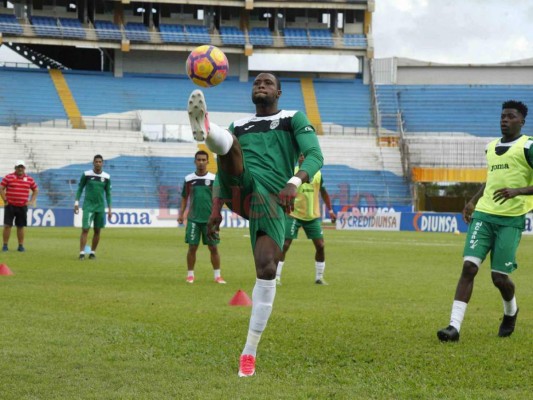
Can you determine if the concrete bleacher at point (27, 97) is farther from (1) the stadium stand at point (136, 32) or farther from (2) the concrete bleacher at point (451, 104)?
(2) the concrete bleacher at point (451, 104)

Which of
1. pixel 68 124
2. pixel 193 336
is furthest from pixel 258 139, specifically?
pixel 68 124

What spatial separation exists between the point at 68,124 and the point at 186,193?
36155 mm

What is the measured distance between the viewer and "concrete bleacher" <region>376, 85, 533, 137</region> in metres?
51.8

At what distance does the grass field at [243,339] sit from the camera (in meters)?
5.73

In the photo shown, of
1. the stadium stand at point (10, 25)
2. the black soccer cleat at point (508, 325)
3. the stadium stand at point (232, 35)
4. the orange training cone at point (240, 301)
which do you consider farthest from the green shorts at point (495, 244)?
the stadium stand at point (10, 25)

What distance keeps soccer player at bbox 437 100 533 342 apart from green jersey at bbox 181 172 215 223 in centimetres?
629

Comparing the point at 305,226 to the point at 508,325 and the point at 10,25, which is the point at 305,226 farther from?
the point at 10,25

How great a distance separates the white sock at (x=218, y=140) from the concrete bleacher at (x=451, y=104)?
1850 inches

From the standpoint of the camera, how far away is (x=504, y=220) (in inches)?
312

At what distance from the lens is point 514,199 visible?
794 centimetres

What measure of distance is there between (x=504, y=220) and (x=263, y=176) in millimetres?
2730

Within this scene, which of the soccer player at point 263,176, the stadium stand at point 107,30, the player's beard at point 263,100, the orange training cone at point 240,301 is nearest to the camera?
the soccer player at point 263,176

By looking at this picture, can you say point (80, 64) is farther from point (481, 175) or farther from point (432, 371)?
point (432, 371)

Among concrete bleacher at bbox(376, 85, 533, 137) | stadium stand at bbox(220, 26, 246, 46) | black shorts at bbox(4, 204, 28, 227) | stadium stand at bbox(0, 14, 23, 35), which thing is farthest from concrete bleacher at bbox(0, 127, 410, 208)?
black shorts at bbox(4, 204, 28, 227)
